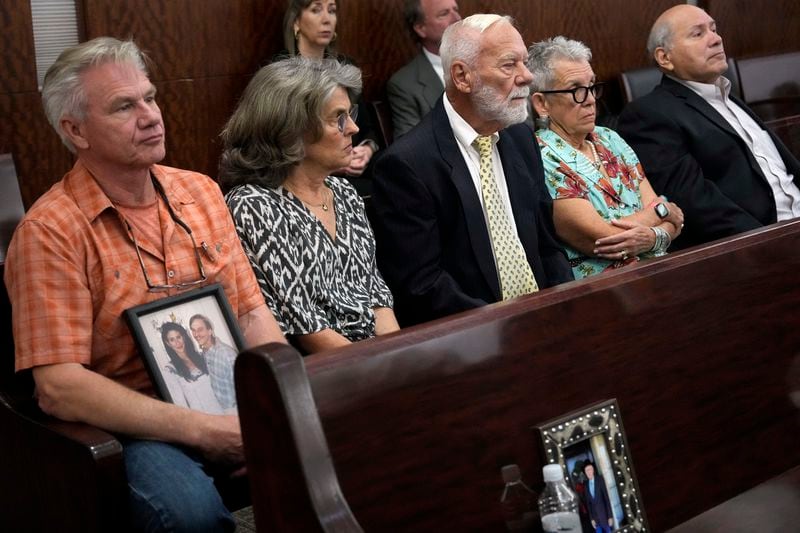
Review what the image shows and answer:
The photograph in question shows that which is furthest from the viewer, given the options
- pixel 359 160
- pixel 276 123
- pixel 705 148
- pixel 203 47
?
pixel 203 47

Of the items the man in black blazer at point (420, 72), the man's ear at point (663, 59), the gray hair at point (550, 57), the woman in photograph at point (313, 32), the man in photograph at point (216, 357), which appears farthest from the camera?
the man in black blazer at point (420, 72)

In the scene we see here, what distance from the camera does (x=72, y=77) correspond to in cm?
228

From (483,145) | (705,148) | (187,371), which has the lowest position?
(187,371)

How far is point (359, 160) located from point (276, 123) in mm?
1304

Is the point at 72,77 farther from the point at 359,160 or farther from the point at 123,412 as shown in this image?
the point at 359,160

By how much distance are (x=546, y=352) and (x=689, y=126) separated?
2394 mm

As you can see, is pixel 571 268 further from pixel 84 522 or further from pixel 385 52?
pixel 385 52

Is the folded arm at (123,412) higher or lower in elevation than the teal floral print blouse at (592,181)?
lower

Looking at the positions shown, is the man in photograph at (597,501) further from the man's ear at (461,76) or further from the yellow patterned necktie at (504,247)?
the man's ear at (461,76)

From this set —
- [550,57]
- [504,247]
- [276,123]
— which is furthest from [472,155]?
[550,57]

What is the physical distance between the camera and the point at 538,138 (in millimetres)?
3449

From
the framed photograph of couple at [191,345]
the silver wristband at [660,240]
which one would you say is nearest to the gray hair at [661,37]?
the silver wristband at [660,240]

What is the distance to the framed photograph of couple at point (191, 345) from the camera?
84.3 inches

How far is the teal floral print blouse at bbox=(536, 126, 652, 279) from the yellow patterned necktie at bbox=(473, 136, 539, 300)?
0.38 meters
